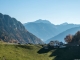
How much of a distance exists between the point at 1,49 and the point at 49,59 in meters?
24.4

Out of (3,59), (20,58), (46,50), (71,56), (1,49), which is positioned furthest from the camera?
(46,50)

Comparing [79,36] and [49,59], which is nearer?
[49,59]

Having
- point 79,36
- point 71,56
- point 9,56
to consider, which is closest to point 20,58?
point 9,56

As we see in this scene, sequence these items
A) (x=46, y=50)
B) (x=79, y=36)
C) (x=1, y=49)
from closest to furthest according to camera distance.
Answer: (x=1, y=49) → (x=46, y=50) → (x=79, y=36)

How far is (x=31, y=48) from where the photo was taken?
120 metres

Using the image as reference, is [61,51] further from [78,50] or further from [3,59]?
[3,59]

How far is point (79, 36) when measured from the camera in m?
161

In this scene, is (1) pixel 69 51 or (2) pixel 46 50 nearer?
(1) pixel 69 51

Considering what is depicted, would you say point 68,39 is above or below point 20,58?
above

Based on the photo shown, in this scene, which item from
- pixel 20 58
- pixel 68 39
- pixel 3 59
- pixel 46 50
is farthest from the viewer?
pixel 68 39

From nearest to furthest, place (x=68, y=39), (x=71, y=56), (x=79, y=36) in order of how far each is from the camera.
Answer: (x=71, y=56), (x=79, y=36), (x=68, y=39)

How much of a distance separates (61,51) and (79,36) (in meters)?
45.6

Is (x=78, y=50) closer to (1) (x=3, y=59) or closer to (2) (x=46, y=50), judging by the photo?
(2) (x=46, y=50)

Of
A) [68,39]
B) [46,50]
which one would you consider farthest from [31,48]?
[68,39]
